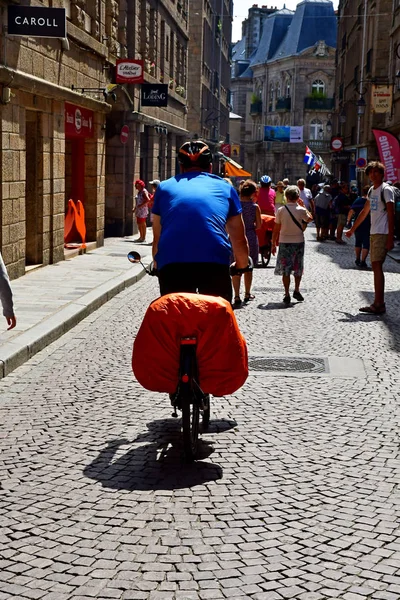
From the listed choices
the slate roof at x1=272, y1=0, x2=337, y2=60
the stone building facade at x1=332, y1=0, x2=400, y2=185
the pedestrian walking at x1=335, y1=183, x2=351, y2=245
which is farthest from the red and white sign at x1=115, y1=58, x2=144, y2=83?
the slate roof at x1=272, y1=0, x2=337, y2=60

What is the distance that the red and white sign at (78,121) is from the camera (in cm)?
1906

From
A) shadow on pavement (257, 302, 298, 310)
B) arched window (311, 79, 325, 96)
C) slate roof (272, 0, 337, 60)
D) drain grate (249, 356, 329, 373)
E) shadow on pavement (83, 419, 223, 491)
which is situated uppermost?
slate roof (272, 0, 337, 60)

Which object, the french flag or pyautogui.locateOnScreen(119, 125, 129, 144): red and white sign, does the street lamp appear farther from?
pyautogui.locateOnScreen(119, 125, 129, 144): red and white sign

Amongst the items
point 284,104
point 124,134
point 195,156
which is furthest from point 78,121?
point 284,104

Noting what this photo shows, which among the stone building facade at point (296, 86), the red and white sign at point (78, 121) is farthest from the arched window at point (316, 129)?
the red and white sign at point (78, 121)

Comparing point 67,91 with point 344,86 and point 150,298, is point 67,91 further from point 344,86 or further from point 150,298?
point 344,86

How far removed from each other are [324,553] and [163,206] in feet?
8.15

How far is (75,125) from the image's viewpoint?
1973cm

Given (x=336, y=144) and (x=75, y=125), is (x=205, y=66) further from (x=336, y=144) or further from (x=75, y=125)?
(x=75, y=125)

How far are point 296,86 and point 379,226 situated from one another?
91.9m

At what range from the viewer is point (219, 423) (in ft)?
21.5

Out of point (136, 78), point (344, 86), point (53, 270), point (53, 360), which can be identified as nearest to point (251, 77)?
point (344, 86)

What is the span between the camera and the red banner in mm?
26875

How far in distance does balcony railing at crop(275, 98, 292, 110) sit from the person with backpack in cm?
9191
